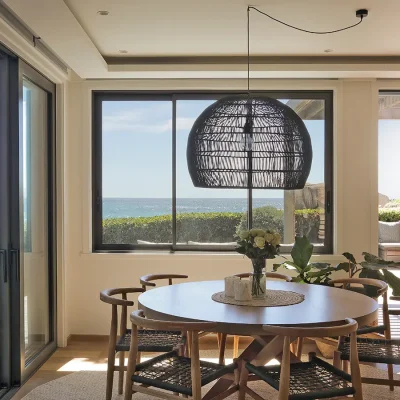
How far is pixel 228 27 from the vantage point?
420 cm

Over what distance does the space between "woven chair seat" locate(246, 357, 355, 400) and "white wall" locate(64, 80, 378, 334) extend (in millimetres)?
2401

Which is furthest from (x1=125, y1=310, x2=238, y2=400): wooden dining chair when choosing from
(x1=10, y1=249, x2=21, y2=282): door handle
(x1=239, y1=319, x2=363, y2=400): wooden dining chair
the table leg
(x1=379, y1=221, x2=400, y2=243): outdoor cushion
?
(x1=379, y1=221, x2=400, y2=243): outdoor cushion

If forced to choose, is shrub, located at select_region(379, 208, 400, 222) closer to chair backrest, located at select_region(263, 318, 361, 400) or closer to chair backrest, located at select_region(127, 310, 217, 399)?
chair backrest, located at select_region(263, 318, 361, 400)

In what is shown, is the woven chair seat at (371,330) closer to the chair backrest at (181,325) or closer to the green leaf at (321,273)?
the green leaf at (321,273)

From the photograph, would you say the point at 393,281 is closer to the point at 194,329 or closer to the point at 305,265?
the point at 305,265

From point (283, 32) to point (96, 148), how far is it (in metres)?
2.37

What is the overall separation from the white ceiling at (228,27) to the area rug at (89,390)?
108 inches

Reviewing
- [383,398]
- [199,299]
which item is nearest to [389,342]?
[383,398]

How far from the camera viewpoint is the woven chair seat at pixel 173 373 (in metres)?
2.91

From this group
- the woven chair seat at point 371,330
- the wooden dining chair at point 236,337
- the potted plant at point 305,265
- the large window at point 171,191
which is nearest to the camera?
the woven chair seat at point 371,330

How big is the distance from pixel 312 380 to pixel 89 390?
191 cm

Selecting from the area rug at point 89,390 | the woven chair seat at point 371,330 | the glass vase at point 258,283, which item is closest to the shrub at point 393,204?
the area rug at point 89,390

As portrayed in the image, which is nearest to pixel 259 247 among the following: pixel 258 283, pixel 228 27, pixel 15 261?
pixel 258 283

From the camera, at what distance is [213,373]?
302cm
